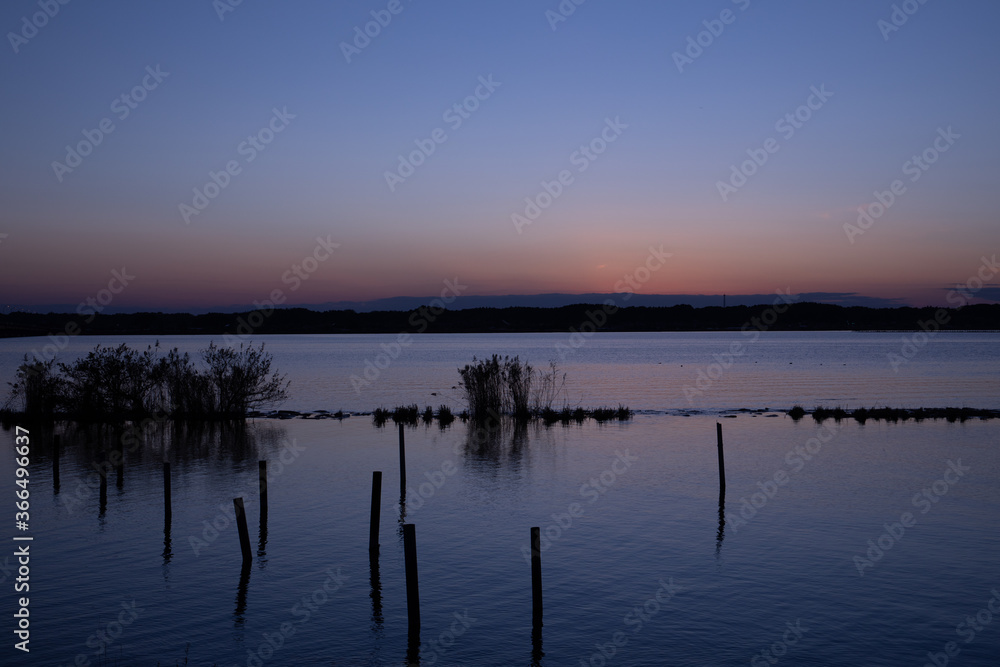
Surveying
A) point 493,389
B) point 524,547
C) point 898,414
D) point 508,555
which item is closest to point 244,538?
point 508,555

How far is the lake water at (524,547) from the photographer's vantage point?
51.3ft

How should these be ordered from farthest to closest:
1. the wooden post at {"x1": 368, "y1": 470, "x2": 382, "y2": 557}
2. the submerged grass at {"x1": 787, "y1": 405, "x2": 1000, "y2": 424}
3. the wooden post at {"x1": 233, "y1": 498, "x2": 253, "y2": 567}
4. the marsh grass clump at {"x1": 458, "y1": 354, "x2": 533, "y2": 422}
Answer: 1. the marsh grass clump at {"x1": 458, "y1": 354, "x2": 533, "y2": 422}
2. the submerged grass at {"x1": 787, "y1": 405, "x2": 1000, "y2": 424}
3. the wooden post at {"x1": 368, "y1": 470, "x2": 382, "y2": 557}
4. the wooden post at {"x1": 233, "y1": 498, "x2": 253, "y2": 567}

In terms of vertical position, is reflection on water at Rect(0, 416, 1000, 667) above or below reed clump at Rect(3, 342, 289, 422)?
below

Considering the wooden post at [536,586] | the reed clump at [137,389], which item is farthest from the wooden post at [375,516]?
the reed clump at [137,389]

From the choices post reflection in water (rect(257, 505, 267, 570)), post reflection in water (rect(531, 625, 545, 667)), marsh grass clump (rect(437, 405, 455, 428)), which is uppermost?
marsh grass clump (rect(437, 405, 455, 428))

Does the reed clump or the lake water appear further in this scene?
the reed clump

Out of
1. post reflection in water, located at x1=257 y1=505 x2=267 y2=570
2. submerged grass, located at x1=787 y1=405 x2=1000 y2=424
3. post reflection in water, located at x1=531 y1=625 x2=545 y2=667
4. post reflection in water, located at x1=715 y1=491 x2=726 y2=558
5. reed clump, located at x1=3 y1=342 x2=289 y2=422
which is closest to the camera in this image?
post reflection in water, located at x1=531 y1=625 x2=545 y2=667

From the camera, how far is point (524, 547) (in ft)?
71.8

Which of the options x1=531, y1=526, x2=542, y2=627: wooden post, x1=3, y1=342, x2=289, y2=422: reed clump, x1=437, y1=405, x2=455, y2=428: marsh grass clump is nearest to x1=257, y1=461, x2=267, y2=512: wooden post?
x1=531, y1=526, x2=542, y2=627: wooden post

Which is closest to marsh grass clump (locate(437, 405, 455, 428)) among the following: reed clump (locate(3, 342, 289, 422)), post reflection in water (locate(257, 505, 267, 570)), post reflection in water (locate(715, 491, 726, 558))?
reed clump (locate(3, 342, 289, 422))

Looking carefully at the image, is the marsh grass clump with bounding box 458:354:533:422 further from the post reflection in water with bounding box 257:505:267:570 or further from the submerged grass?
the post reflection in water with bounding box 257:505:267:570

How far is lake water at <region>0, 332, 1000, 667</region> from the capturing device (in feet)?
51.3

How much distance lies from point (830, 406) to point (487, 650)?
158ft

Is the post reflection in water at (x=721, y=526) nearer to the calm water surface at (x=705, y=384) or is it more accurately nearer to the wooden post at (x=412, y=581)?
the wooden post at (x=412, y=581)
